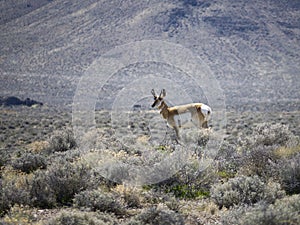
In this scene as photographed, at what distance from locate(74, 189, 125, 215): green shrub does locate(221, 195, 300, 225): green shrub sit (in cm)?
169

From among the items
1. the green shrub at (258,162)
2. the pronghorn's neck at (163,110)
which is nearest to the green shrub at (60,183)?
the green shrub at (258,162)

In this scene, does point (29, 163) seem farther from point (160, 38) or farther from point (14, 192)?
point (160, 38)

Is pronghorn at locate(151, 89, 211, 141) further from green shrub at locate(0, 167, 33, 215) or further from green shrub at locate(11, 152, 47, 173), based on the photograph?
green shrub at locate(0, 167, 33, 215)

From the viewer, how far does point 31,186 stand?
24.6 ft

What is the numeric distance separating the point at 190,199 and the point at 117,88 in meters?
62.4

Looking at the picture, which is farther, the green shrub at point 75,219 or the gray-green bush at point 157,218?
the gray-green bush at point 157,218

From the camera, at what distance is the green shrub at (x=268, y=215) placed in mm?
5316

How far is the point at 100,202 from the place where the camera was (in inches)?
266

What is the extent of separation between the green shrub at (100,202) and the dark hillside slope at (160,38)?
5672cm

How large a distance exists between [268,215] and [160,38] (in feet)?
322

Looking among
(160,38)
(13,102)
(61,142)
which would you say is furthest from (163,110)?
(160,38)

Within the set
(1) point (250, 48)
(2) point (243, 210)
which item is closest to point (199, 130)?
(2) point (243, 210)

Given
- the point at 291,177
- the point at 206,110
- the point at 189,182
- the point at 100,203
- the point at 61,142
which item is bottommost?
the point at 291,177

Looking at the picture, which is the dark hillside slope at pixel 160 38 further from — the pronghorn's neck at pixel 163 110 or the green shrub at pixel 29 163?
the green shrub at pixel 29 163
